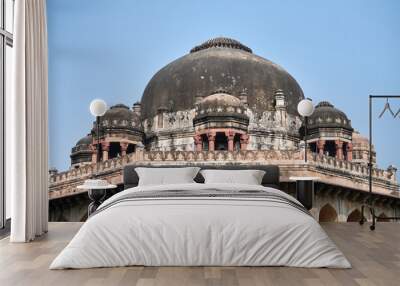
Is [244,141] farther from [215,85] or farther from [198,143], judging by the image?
[215,85]

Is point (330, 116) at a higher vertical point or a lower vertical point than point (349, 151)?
higher

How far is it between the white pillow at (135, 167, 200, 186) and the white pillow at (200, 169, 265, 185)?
0.58 feet

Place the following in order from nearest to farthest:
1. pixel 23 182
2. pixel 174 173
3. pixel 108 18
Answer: pixel 23 182 < pixel 174 173 < pixel 108 18

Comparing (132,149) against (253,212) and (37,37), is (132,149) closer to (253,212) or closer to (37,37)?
(37,37)

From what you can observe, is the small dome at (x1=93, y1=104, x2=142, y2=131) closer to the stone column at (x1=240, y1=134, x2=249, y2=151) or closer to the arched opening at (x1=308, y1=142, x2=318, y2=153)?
the stone column at (x1=240, y1=134, x2=249, y2=151)

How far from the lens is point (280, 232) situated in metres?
2.77

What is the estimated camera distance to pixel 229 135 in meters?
8.77

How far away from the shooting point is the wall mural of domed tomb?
6.90 meters

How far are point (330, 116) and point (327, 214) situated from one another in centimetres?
172

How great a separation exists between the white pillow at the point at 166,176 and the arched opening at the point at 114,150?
148 inches

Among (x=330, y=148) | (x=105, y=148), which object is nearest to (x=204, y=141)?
(x=105, y=148)

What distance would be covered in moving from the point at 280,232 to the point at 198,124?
6519mm

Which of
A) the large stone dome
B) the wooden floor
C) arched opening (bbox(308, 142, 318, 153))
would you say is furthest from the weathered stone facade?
the wooden floor

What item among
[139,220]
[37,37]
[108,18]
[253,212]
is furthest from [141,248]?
[108,18]
